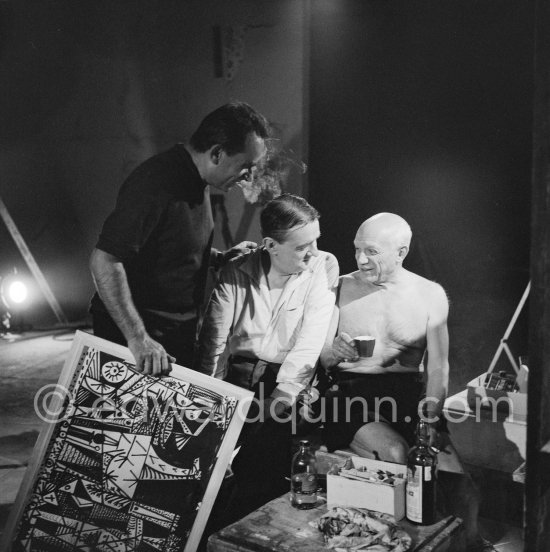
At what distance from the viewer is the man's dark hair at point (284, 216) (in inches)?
119

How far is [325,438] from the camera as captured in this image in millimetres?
3043

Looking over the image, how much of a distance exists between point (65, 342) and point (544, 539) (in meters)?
7.22

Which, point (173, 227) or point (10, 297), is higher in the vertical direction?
point (173, 227)

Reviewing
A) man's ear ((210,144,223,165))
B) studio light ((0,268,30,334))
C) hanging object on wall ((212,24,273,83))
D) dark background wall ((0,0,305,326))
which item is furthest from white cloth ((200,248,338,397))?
studio light ((0,268,30,334))

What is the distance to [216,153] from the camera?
304cm

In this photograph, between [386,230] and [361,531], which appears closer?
[361,531]

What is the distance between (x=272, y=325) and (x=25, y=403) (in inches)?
133

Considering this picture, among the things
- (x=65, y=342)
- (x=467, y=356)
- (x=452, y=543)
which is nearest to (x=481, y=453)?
(x=467, y=356)

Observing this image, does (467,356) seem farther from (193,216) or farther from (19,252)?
(19,252)

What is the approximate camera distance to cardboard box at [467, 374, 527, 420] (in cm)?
357

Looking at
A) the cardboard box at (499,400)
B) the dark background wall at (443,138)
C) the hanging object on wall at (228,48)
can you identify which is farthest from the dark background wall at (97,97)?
the cardboard box at (499,400)

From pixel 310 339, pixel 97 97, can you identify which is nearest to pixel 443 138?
pixel 310 339

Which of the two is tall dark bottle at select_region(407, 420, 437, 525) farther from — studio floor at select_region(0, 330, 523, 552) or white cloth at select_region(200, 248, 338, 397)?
studio floor at select_region(0, 330, 523, 552)

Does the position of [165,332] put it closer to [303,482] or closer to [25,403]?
[303,482]
